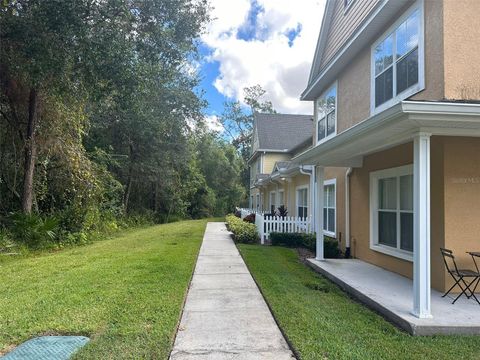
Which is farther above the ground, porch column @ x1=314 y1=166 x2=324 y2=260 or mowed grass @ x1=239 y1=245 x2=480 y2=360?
porch column @ x1=314 y1=166 x2=324 y2=260

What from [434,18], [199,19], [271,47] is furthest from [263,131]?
[434,18]

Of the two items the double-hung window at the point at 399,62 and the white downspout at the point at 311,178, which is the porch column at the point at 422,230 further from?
the white downspout at the point at 311,178

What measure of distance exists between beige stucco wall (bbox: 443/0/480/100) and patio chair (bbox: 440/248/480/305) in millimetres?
2507

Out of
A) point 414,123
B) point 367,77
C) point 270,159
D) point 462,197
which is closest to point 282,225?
point 367,77

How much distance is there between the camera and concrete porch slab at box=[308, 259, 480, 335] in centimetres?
466

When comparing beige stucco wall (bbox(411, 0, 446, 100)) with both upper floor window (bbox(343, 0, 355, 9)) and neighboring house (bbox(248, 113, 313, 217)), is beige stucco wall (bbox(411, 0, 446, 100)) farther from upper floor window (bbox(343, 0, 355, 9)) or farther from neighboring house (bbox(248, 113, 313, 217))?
neighboring house (bbox(248, 113, 313, 217))

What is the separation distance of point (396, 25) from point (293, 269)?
5722 millimetres

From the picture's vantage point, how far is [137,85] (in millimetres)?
10367

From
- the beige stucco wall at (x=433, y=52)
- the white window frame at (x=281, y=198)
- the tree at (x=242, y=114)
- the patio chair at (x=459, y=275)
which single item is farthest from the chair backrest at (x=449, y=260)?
the tree at (x=242, y=114)

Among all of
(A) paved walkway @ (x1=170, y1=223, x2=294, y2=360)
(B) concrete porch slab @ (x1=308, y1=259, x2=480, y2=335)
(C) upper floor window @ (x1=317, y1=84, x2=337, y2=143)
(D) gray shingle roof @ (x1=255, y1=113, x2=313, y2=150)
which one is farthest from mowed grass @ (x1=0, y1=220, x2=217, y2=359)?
(D) gray shingle roof @ (x1=255, y1=113, x2=313, y2=150)

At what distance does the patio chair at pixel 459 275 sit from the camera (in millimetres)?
5612

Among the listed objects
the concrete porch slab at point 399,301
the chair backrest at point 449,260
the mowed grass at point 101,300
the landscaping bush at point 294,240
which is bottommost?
the mowed grass at point 101,300

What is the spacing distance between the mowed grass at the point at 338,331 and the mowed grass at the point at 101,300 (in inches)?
60.5

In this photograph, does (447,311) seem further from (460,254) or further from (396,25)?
(396,25)
